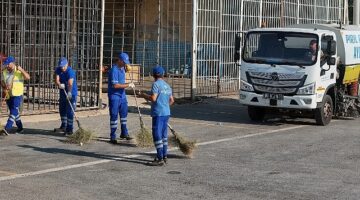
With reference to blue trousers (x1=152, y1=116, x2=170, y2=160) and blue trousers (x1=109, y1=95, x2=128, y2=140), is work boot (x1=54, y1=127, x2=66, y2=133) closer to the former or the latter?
blue trousers (x1=109, y1=95, x2=128, y2=140)

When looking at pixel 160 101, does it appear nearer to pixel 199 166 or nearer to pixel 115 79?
pixel 199 166

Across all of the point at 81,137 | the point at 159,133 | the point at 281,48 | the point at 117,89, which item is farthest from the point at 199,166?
the point at 281,48

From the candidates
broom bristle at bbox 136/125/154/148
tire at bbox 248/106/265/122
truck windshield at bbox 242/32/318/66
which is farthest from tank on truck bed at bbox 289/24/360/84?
broom bristle at bbox 136/125/154/148

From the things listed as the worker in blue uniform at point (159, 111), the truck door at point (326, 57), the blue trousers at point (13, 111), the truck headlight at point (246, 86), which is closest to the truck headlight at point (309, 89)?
the truck door at point (326, 57)

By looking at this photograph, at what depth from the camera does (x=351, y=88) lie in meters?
16.8

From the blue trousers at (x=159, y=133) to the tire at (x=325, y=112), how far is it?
243 inches

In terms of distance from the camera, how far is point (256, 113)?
1559 cm

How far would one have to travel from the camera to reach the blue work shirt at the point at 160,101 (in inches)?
374

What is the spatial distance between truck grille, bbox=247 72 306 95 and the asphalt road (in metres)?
0.94

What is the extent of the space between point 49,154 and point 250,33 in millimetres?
6800

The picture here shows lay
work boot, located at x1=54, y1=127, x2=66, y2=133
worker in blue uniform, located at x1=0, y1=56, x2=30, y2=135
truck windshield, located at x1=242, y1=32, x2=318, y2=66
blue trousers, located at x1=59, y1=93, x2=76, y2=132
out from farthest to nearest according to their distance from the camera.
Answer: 1. truck windshield, located at x1=242, y1=32, x2=318, y2=66
2. work boot, located at x1=54, y1=127, x2=66, y2=133
3. blue trousers, located at x1=59, y1=93, x2=76, y2=132
4. worker in blue uniform, located at x1=0, y1=56, x2=30, y2=135

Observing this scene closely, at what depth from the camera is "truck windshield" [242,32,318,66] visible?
1435cm

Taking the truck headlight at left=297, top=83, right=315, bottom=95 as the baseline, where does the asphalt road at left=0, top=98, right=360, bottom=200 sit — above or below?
below

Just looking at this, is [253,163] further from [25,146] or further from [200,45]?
[200,45]
